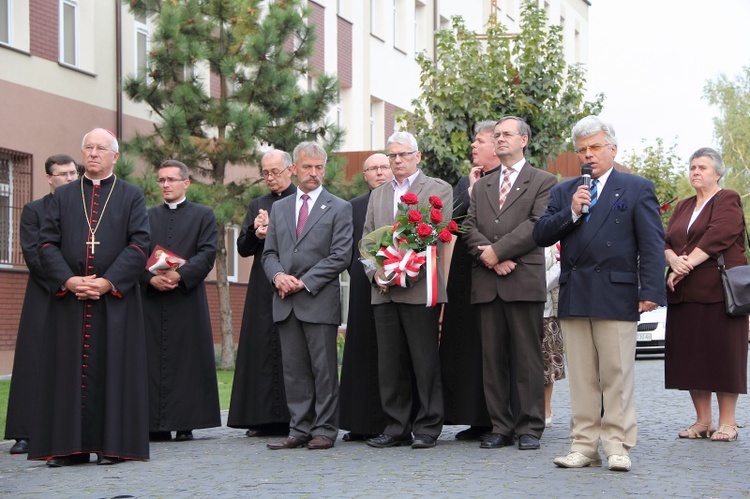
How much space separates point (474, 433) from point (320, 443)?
1.29 m

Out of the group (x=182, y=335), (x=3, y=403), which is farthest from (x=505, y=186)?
(x=3, y=403)

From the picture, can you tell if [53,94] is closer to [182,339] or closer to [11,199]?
[11,199]

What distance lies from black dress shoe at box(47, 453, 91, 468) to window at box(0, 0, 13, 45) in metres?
13.6

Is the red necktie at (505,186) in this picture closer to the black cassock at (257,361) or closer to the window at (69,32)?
the black cassock at (257,361)

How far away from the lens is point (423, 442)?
32.8ft

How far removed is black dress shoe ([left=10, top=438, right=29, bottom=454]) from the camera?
33.9 ft

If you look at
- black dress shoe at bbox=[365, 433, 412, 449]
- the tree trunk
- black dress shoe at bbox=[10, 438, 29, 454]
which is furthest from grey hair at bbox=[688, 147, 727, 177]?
the tree trunk

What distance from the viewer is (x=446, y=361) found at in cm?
1063

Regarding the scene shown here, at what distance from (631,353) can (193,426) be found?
159 inches

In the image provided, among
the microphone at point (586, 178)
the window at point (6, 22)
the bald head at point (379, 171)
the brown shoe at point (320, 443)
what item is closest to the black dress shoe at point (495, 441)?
the brown shoe at point (320, 443)

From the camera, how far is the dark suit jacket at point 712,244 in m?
10.8

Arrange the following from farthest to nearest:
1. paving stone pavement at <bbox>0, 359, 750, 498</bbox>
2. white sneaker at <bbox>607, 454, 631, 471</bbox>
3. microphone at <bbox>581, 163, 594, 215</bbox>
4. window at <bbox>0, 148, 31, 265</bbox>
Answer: window at <bbox>0, 148, 31, 265</bbox>, white sneaker at <bbox>607, 454, 631, 471</bbox>, microphone at <bbox>581, 163, 594, 215</bbox>, paving stone pavement at <bbox>0, 359, 750, 498</bbox>

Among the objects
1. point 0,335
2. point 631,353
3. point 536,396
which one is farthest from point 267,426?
point 0,335

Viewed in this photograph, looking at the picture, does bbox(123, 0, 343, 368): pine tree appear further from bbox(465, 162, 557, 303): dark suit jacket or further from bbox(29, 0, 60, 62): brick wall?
bbox(465, 162, 557, 303): dark suit jacket
